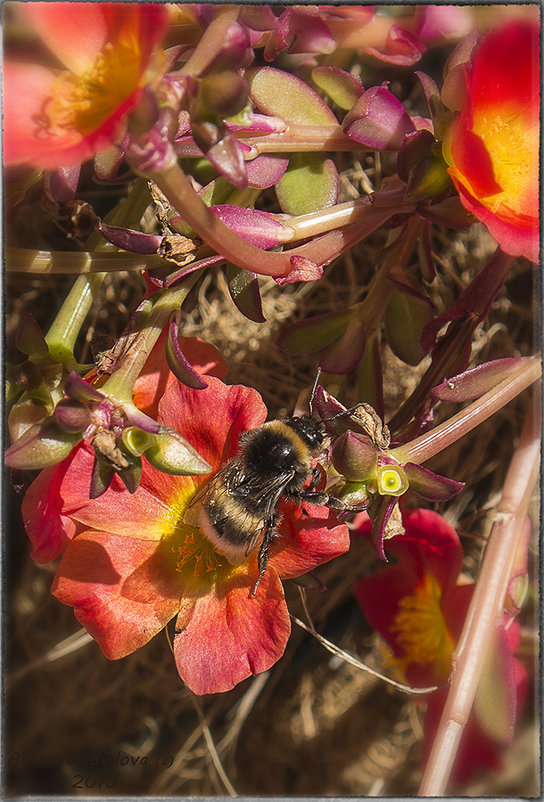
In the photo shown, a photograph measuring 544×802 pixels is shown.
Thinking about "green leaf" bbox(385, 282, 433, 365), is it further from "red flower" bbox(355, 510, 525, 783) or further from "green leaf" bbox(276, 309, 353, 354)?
"red flower" bbox(355, 510, 525, 783)

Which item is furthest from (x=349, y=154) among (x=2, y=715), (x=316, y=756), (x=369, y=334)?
(x=316, y=756)

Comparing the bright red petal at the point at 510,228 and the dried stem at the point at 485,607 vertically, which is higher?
the bright red petal at the point at 510,228

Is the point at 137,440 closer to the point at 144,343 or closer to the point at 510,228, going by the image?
the point at 144,343

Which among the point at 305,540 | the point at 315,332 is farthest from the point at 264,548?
the point at 315,332

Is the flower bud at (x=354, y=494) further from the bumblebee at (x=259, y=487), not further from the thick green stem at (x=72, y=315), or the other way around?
the thick green stem at (x=72, y=315)

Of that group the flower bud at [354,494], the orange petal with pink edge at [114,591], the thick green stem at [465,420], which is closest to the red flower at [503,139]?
the thick green stem at [465,420]

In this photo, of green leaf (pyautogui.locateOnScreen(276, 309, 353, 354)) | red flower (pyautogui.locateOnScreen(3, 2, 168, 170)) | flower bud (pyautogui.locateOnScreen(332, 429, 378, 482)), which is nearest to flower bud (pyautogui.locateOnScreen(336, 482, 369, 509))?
flower bud (pyautogui.locateOnScreen(332, 429, 378, 482))
